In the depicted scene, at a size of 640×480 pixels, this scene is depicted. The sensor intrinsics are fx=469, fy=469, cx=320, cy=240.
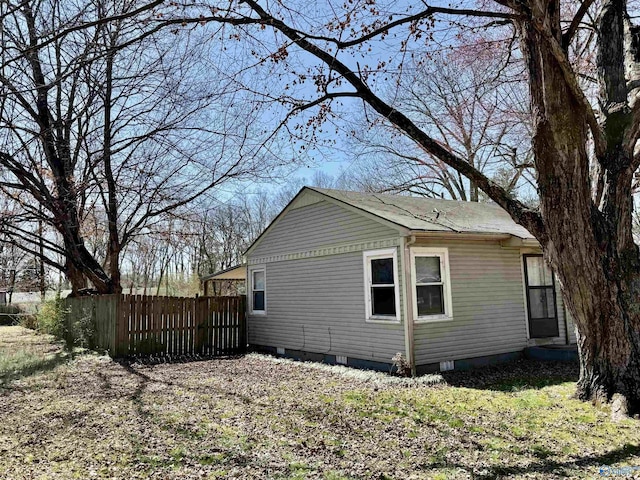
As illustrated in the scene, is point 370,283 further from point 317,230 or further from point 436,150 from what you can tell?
point 436,150

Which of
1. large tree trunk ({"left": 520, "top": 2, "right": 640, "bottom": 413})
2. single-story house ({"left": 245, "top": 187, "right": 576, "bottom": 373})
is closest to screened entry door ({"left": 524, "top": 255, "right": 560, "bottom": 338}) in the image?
single-story house ({"left": 245, "top": 187, "right": 576, "bottom": 373})

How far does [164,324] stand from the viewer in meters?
12.5

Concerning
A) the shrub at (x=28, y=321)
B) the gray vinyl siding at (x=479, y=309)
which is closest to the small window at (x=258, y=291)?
the gray vinyl siding at (x=479, y=309)

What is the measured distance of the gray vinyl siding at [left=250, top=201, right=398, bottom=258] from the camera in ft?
32.4

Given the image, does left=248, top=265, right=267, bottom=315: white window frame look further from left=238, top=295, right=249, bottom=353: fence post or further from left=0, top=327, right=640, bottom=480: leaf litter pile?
left=0, top=327, right=640, bottom=480: leaf litter pile

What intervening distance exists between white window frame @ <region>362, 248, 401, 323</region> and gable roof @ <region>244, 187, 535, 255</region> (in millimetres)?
641

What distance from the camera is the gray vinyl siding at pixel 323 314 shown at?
31.5 feet

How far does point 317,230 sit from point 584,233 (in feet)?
21.5

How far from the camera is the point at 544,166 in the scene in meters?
5.98

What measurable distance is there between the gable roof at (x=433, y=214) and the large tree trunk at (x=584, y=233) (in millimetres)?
2990

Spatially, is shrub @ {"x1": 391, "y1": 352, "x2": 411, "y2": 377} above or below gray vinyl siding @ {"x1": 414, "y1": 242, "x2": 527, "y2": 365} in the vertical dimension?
below

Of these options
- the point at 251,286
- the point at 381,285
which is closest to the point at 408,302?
the point at 381,285

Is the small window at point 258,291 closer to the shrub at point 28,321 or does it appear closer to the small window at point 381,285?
the small window at point 381,285

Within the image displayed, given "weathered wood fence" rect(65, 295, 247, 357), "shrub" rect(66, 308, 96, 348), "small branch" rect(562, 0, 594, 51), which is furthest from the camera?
"shrub" rect(66, 308, 96, 348)
